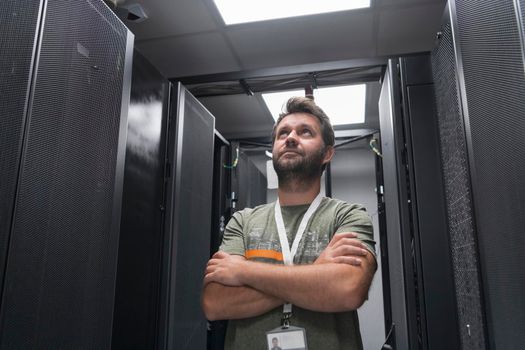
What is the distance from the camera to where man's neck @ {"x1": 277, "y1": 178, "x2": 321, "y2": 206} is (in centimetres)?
113

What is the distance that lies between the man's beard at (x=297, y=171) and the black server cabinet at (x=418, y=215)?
1.10ft

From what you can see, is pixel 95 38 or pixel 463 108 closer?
pixel 463 108

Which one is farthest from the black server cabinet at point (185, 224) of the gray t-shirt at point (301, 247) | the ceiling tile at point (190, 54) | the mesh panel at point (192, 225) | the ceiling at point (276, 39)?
the gray t-shirt at point (301, 247)

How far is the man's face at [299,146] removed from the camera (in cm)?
113

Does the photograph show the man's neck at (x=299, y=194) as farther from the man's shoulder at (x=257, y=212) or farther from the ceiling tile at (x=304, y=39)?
the ceiling tile at (x=304, y=39)

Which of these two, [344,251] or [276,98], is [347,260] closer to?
[344,251]

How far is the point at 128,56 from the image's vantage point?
1.25 meters

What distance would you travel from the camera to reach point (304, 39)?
7.63 ft

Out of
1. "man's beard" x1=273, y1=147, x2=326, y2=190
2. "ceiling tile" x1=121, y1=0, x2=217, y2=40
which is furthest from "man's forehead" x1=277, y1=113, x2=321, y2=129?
"ceiling tile" x1=121, y1=0, x2=217, y2=40

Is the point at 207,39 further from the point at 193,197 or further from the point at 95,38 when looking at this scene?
the point at 95,38

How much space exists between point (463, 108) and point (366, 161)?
11.9 feet

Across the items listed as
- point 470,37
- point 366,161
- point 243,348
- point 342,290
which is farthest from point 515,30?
point 366,161

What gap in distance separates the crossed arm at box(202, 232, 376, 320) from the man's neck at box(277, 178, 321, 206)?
20 cm

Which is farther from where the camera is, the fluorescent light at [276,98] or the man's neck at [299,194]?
the fluorescent light at [276,98]
